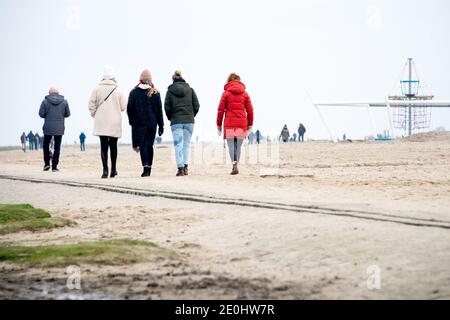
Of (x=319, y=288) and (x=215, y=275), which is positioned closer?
(x=319, y=288)

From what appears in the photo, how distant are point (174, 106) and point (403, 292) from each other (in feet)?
44.2

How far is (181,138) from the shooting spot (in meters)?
19.0

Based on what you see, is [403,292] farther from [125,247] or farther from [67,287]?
[125,247]

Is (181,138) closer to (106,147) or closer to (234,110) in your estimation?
(234,110)

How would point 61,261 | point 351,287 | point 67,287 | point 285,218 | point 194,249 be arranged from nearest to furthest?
point 351,287, point 67,287, point 61,261, point 194,249, point 285,218

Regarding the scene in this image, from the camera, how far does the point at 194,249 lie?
26.6 feet

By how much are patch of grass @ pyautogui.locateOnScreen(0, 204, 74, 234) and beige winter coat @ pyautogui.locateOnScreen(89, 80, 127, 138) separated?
6829 mm

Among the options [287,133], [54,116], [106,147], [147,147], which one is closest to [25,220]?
[106,147]

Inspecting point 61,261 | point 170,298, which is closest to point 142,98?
point 61,261

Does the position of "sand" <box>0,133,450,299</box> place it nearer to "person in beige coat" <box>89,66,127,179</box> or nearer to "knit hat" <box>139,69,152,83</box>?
"person in beige coat" <box>89,66,127,179</box>

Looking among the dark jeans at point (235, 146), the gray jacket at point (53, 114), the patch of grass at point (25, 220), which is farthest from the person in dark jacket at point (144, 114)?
the patch of grass at point (25, 220)

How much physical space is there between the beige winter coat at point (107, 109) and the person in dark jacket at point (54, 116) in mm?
4770

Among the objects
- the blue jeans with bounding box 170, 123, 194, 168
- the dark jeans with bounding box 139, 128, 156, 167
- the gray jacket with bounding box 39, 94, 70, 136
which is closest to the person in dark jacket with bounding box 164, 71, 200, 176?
the blue jeans with bounding box 170, 123, 194, 168
